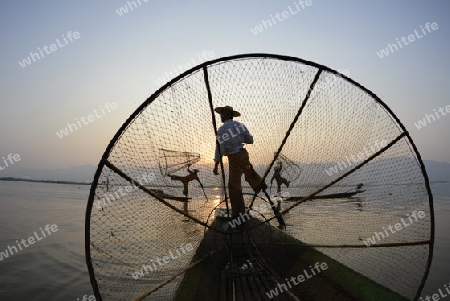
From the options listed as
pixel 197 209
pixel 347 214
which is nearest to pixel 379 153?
pixel 347 214

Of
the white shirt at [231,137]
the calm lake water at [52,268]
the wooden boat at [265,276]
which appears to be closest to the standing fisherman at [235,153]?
the white shirt at [231,137]

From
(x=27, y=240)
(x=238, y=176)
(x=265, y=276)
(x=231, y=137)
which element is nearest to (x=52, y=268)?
(x=27, y=240)

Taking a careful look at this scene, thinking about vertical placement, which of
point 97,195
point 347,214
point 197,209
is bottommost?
point 347,214

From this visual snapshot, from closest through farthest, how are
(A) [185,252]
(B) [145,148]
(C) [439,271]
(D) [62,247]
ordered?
(B) [145,148]
(A) [185,252]
(C) [439,271]
(D) [62,247]

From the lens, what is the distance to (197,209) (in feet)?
13.1

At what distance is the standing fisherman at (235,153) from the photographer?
Answer: 3832mm

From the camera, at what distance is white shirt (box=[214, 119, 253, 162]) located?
3828 mm

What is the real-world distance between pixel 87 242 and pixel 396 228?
8.05 m

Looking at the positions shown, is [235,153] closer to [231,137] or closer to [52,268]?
[231,137]

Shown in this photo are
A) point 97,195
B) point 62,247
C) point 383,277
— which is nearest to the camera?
point 97,195

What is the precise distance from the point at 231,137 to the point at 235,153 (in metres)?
0.28

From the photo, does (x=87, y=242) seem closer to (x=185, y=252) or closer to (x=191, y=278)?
(x=191, y=278)

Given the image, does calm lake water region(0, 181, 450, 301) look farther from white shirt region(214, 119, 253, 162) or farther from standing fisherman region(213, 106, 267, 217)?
white shirt region(214, 119, 253, 162)

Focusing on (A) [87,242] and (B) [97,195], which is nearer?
(A) [87,242]
